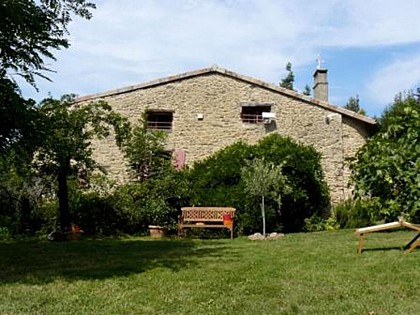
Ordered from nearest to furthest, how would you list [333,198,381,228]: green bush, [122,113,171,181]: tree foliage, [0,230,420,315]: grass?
[0,230,420,315]: grass < [333,198,381,228]: green bush < [122,113,171,181]: tree foliage

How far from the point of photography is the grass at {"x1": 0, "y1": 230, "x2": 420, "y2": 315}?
241 inches

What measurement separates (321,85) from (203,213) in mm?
8812

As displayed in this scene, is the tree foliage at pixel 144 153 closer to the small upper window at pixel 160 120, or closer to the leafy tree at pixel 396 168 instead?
the small upper window at pixel 160 120

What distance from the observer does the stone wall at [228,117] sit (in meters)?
19.3

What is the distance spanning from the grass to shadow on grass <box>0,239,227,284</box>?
17 mm

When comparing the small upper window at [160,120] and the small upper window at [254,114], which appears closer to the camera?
the small upper window at [160,120]

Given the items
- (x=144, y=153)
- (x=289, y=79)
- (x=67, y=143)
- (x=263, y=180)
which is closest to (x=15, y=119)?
(x=67, y=143)

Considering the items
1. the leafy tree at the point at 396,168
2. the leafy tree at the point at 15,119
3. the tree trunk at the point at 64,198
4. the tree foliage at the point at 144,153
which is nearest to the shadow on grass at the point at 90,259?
the leafy tree at the point at 15,119

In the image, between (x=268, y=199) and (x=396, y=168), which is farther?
(x=268, y=199)

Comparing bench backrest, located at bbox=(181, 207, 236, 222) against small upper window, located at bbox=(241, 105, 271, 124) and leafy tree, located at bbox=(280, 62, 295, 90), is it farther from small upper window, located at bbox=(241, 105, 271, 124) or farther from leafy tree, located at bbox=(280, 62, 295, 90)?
leafy tree, located at bbox=(280, 62, 295, 90)

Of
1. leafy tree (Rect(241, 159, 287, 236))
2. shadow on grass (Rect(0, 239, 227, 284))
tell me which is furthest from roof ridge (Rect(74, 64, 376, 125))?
shadow on grass (Rect(0, 239, 227, 284))

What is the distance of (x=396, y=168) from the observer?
34.5 ft

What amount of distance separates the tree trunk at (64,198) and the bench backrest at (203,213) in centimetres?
336

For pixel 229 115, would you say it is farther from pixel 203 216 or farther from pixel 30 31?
pixel 30 31
